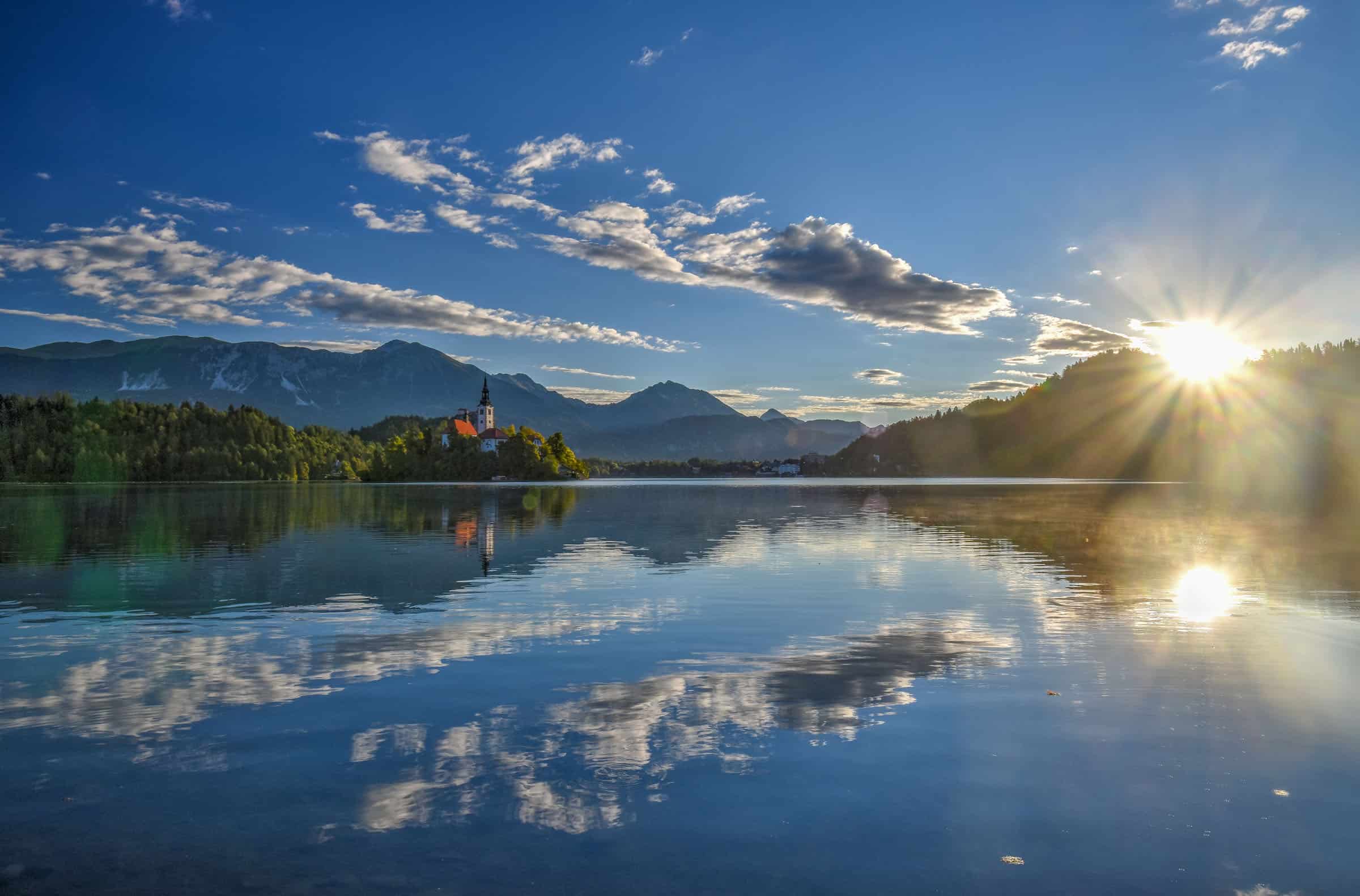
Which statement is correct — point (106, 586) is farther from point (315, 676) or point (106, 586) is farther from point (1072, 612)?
point (1072, 612)

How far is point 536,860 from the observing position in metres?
8.48

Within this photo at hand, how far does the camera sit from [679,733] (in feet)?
42.0

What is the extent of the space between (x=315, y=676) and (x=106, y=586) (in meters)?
18.8

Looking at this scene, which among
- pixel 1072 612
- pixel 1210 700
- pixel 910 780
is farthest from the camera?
pixel 1072 612

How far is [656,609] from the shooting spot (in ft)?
82.0

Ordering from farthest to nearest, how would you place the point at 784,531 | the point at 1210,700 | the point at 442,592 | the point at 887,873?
the point at 784,531
the point at 442,592
the point at 1210,700
the point at 887,873

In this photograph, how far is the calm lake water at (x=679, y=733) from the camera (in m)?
8.55

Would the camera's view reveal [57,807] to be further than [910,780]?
No

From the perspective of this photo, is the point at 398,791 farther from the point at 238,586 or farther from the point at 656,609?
the point at 238,586

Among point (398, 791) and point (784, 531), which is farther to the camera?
point (784, 531)

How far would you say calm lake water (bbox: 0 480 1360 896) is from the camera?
8.55 metres

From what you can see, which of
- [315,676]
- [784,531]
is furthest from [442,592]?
[784,531]

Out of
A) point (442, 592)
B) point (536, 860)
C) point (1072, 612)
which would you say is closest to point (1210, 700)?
point (1072, 612)

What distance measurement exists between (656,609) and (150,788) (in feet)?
51.9
